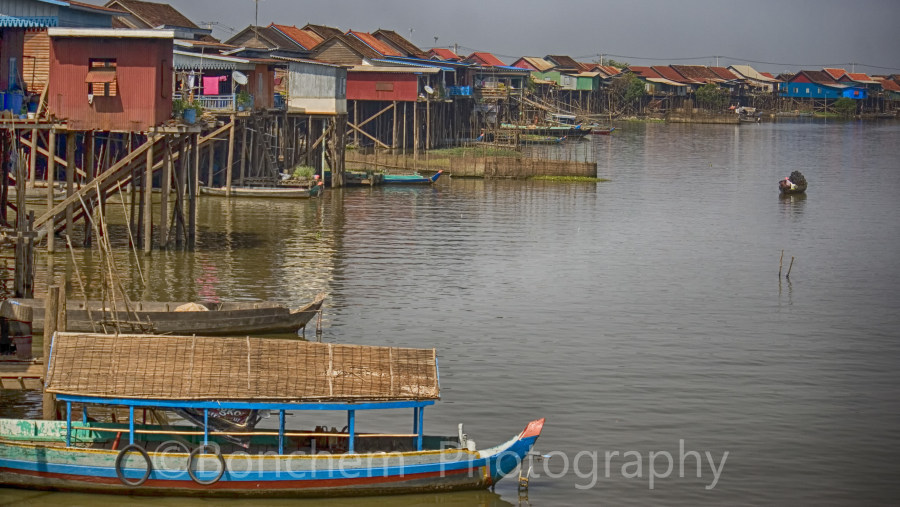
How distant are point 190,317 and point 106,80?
1076 centimetres

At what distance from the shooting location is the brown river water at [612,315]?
733 inches

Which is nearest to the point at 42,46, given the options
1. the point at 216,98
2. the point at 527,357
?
the point at 216,98

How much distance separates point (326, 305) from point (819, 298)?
14165 millimetres

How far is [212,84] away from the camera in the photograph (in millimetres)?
45594

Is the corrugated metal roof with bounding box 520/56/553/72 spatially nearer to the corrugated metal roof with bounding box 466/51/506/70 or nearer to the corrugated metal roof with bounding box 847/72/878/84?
the corrugated metal roof with bounding box 466/51/506/70

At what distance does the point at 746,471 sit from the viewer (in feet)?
60.1

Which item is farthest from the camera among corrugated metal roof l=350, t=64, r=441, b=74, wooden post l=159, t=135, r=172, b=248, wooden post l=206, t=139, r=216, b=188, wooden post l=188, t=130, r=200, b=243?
corrugated metal roof l=350, t=64, r=441, b=74

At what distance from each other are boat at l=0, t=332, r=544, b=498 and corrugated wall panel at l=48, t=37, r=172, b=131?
52.7 ft

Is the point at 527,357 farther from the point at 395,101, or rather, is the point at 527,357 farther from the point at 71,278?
the point at 395,101

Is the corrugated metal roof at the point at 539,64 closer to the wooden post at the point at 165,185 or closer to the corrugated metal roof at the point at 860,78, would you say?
the corrugated metal roof at the point at 860,78

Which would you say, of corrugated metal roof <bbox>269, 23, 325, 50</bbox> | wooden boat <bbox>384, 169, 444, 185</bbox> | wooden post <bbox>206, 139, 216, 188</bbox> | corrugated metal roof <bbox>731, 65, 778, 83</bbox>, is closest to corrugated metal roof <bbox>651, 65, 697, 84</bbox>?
corrugated metal roof <bbox>731, 65, 778, 83</bbox>

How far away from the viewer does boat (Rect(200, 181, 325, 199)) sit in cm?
4672

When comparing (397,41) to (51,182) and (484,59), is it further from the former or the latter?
(51,182)

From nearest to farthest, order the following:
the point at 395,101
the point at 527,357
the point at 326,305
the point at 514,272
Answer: the point at 527,357, the point at 326,305, the point at 514,272, the point at 395,101
